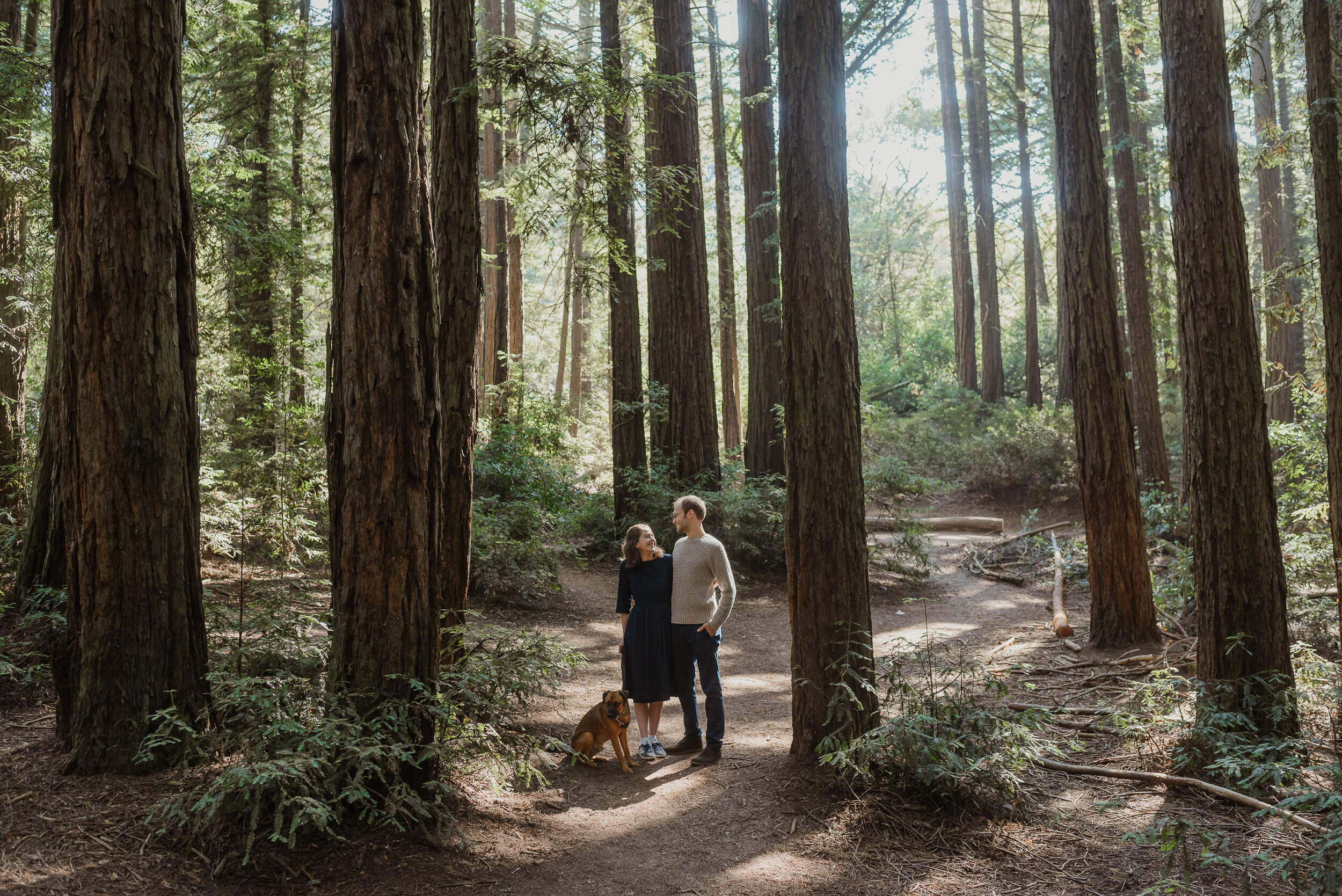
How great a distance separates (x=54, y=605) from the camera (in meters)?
6.28

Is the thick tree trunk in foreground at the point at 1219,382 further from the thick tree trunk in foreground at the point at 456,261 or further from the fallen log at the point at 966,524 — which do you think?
the fallen log at the point at 966,524

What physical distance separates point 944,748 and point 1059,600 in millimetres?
6748

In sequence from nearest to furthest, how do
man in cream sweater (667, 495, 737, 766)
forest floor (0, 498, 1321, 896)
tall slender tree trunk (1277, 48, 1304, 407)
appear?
forest floor (0, 498, 1321, 896) < man in cream sweater (667, 495, 737, 766) < tall slender tree trunk (1277, 48, 1304, 407)

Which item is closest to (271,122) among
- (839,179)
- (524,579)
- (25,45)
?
(25,45)

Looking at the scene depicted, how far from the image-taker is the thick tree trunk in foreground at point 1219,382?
5902mm

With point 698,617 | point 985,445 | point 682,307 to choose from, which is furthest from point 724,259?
point 698,617

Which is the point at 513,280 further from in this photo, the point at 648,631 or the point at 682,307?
the point at 648,631

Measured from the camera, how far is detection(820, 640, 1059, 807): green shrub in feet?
16.3

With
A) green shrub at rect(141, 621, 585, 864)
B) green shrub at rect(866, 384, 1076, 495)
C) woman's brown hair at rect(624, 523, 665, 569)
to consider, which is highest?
green shrub at rect(866, 384, 1076, 495)

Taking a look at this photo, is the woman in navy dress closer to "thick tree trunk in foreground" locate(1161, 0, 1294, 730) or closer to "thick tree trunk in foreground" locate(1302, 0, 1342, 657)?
"thick tree trunk in foreground" locate(1161, 0, 1294, 730)

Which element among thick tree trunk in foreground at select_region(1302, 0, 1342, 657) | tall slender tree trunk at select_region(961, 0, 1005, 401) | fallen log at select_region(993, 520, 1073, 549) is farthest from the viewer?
tall slender tree trunk at select_region(961, 0, 1005, 401)

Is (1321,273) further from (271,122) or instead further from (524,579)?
(271,122)

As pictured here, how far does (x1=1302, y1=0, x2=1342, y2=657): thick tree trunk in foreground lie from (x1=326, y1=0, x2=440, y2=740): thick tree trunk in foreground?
23.1ft

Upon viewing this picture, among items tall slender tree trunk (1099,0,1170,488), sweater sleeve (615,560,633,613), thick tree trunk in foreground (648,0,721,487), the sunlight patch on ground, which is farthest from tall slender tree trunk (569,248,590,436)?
the sunlight patch on ground
